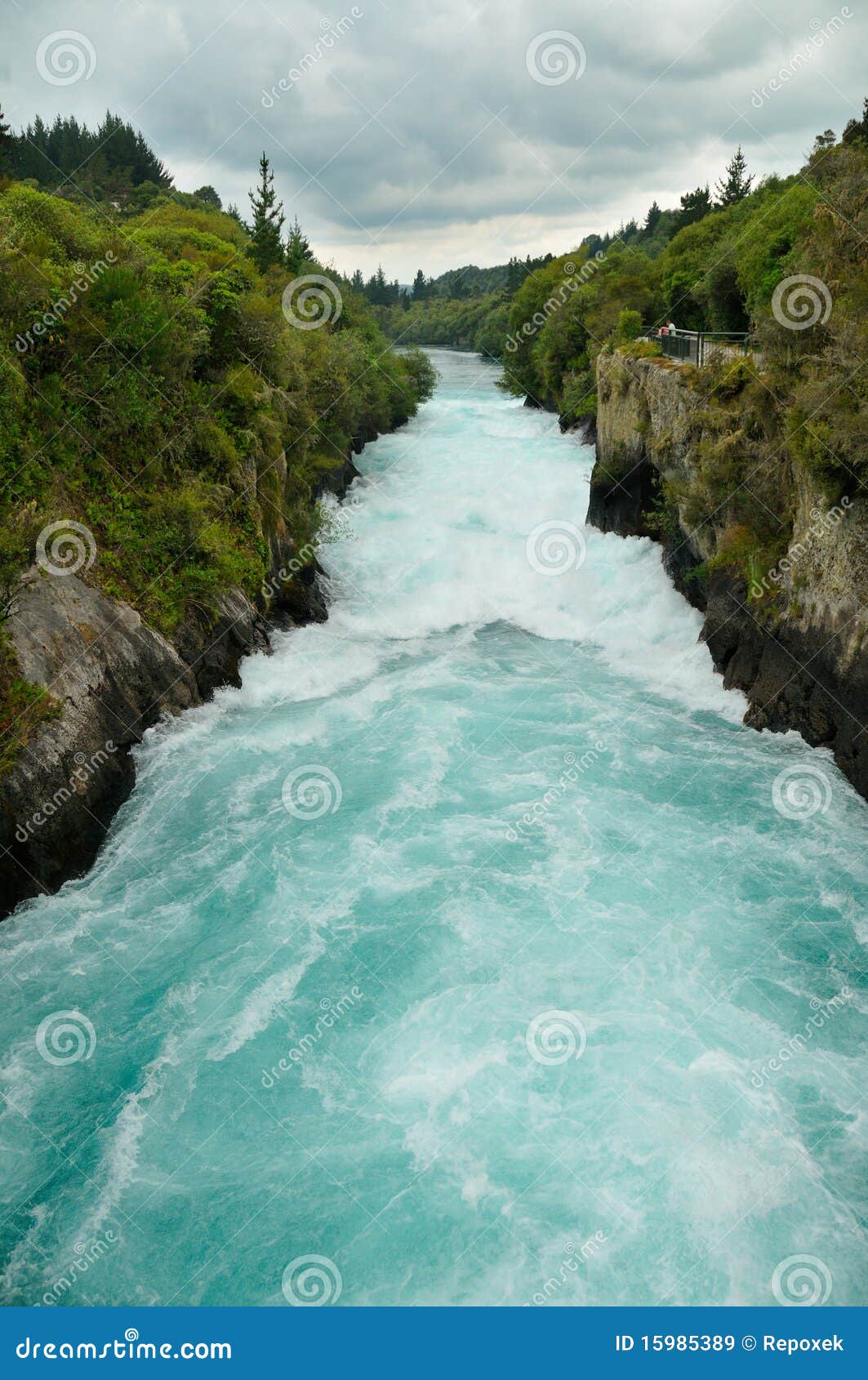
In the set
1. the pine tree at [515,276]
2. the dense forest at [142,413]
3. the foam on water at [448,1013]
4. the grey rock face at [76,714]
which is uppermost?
the pine tree at [515,276]

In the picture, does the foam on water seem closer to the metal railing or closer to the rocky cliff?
the rocky cliff

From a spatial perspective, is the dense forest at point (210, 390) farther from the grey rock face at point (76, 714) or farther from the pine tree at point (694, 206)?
the pine tree at point (694, 206)

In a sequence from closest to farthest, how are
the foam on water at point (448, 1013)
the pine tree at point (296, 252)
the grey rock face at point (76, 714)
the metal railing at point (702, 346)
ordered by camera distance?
the foam on water at point (448, 1013), the grey rock face at point (76, 714), the metal railing at point (702, 346), the pine tree at point (296, 252)

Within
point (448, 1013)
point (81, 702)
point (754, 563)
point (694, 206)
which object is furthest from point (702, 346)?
point (694, 206)

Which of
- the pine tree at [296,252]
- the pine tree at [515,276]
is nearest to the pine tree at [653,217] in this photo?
the pine tree at [515,276]

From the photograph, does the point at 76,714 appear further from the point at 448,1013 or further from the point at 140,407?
the point at 140,407

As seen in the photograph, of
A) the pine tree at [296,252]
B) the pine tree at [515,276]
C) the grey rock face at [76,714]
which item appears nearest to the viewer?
the grey rock face at [76,714]

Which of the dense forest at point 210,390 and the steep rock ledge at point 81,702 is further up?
the dense forest at point 210,390

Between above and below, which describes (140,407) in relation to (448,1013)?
above
